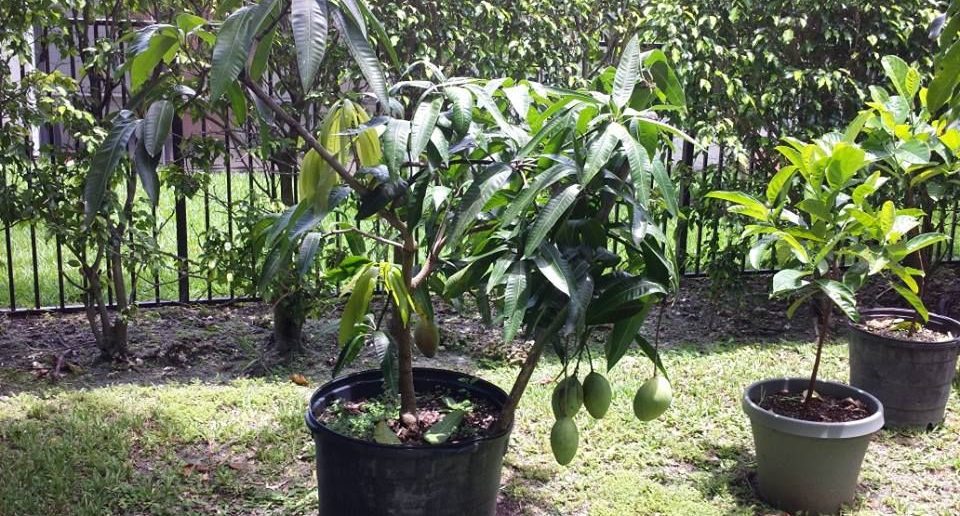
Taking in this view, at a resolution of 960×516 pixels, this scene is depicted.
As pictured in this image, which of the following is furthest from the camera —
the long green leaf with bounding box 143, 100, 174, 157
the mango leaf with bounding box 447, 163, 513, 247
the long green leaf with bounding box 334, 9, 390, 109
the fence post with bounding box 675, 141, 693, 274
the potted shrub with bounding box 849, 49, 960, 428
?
the fence post with bounding box 675, 141, 693, 274

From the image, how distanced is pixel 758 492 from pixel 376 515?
5.53 ft

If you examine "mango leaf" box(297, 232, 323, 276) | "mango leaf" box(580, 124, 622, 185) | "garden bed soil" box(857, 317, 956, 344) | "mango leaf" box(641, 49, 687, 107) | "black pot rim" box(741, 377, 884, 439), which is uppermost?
"mango leaf" box(641, 49, 687, 107)

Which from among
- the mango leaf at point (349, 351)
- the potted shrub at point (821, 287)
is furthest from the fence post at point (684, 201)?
the mango leaf at point (349, 351)

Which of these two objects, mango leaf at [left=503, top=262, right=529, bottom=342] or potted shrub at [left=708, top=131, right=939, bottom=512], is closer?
mango leaf at [left=503, top=262, right=529, bottom=342]

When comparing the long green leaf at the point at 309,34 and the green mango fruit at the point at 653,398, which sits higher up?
the long green leaf at the point at 309,34

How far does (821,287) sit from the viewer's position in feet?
10.1

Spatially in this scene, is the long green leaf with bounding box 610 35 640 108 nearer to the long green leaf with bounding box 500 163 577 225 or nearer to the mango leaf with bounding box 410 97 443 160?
the long green leaf with bounding box 500 163 577 225

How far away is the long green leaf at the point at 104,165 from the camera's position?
1.83 metres

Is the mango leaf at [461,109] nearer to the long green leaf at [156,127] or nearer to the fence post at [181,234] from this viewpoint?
the long green leaf at [156,127]

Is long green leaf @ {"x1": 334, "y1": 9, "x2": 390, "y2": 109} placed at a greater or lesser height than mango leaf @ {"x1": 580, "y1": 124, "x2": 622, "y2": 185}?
greater

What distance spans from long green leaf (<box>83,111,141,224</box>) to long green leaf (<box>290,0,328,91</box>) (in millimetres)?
532

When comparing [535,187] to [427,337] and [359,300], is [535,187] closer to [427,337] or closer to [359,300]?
[359,300]

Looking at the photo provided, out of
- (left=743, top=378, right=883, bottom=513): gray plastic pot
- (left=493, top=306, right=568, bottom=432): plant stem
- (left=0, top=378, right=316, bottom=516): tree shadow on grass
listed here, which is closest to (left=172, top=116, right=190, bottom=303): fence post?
(left=0, top=378, right=316, bottom=516): tree shadow on grass

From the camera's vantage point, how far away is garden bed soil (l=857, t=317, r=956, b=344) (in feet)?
13.6
